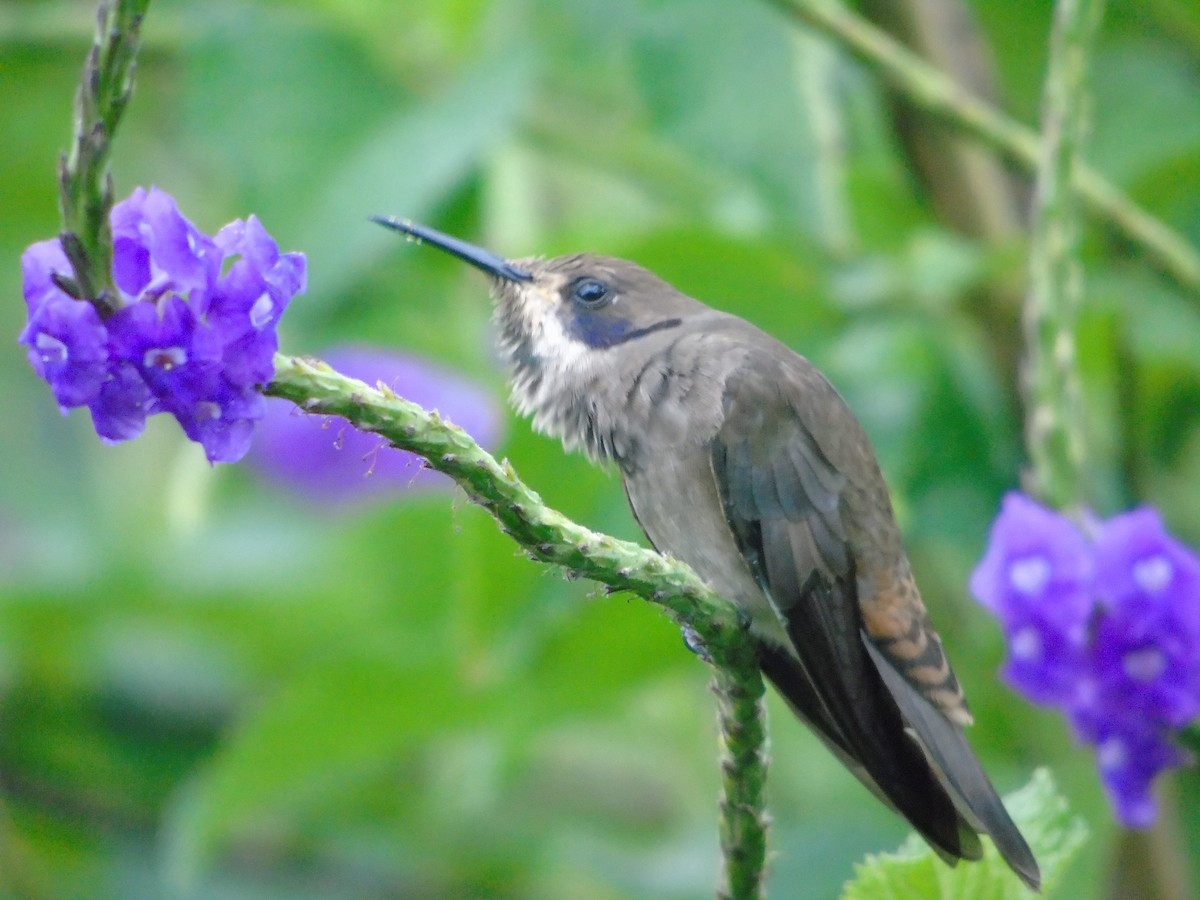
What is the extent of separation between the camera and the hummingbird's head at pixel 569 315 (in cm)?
A: 210

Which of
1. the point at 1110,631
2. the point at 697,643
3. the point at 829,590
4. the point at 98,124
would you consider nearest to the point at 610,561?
the point at 697,643

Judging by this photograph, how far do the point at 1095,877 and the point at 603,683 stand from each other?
2.70 ft

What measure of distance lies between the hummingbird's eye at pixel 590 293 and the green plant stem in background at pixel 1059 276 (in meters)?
0.59

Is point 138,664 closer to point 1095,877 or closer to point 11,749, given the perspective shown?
point 11,749

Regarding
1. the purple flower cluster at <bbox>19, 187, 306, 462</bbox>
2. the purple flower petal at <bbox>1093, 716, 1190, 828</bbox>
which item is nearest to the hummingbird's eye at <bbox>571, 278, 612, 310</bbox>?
the purple flower petal at <bbox>1093, 716, 1190, 828</bbox>

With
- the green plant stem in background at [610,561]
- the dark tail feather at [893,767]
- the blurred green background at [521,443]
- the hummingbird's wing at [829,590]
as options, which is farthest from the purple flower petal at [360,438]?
the green plant stem in background at [610,561]

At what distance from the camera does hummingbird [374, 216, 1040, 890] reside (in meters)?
1.78

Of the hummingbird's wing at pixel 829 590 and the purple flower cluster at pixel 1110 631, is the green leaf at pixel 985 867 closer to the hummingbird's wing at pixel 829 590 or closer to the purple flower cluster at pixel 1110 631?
the hummingbird's wing at pixel 829 590

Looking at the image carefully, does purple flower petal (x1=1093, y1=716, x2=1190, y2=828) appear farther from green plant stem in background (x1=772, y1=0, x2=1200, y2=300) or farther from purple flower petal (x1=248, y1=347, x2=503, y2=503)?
purple flower petal (x1=248, y1=347, x2=503, y2=503)

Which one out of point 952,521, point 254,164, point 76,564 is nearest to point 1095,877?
point 952,521

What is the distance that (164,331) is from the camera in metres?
1.09

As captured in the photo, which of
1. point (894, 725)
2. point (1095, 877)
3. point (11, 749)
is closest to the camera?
point (894, 725)

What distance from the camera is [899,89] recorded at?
2.47m

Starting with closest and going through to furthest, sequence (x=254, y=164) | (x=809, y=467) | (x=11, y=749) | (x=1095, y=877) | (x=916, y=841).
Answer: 1. (x=916, y=841)
2. (x=809, y=467)
3. (x=1095, y=877)
4. (x=254, y=164)
5. (x=11, y=749)
